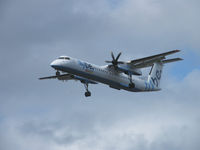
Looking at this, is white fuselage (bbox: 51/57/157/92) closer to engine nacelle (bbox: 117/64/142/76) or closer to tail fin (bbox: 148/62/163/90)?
engine nacelle (bbox: 117/64/142/76)

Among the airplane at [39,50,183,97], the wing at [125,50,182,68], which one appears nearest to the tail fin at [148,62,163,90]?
the airplane at [39,50,183,97]

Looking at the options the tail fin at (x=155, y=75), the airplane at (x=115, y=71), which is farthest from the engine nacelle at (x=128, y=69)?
the tail fin at (x=155, y=75)

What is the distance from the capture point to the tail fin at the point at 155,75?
4959cm

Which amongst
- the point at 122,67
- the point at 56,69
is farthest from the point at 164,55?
the point at 56,69

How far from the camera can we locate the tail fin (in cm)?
4959

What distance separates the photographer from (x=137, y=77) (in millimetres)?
47625

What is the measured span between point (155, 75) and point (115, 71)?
8.12m

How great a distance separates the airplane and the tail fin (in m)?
0.15

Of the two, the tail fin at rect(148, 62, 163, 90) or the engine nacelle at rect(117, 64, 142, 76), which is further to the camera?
the tail fin at rect(148, 62, 163, 90)

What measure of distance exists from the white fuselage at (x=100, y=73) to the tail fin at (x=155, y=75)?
1.59 metres

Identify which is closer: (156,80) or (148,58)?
(148,58)

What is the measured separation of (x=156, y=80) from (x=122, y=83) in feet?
23.7

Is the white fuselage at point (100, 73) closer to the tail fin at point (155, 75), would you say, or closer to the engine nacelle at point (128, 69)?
the engine nacelle at point (128, 69)

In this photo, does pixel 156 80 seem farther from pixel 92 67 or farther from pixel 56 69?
pixel 56 69
